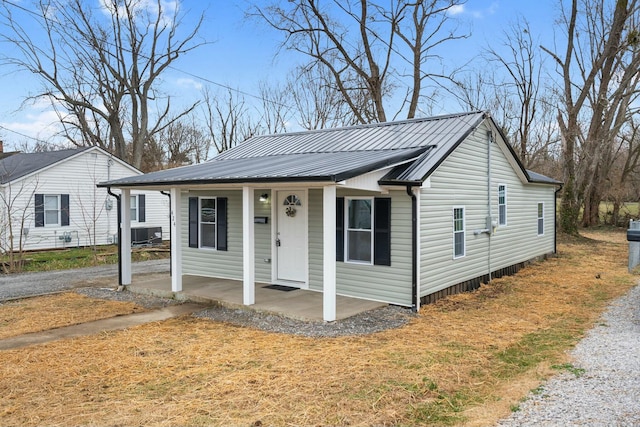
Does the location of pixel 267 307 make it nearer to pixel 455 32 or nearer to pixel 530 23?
pixel 455 32

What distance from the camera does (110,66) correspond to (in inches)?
993

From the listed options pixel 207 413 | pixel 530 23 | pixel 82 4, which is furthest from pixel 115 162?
pixel 530 23

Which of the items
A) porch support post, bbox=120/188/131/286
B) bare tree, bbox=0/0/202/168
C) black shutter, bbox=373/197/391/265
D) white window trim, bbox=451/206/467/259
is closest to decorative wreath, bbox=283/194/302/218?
black shutter, bbox=373/197/391/265

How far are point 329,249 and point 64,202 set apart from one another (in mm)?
14408

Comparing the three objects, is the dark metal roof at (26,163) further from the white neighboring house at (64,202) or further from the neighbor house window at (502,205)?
the neighbor house window at (502,205)

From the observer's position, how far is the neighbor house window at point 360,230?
8406 mm

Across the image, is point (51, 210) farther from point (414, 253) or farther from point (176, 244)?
point (414, 253)

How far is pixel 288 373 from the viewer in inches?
194

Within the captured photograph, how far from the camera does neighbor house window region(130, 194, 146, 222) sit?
1928 centimetres

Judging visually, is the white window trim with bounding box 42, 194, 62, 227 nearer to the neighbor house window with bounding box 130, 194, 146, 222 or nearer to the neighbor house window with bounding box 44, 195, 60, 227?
the neighbor house window with bounding box 44, 195, 60, 227

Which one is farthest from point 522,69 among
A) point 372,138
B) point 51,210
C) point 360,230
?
point 51,210

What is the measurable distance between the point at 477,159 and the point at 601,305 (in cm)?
384

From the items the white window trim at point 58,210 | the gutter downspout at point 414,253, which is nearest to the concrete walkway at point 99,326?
the gutter downspout at point 414,253

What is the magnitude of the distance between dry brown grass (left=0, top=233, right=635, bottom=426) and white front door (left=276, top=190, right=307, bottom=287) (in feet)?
8.29
